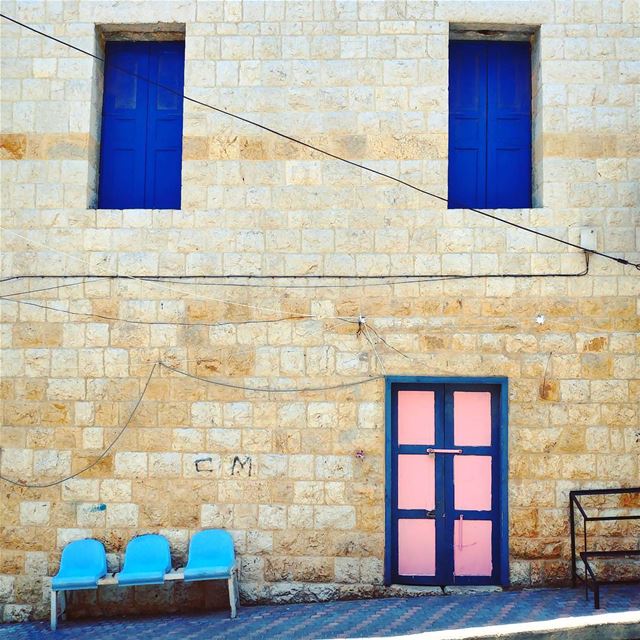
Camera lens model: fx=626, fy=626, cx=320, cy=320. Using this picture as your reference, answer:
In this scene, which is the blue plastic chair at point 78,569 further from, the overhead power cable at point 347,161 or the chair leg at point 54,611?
the overhead power cable at point 347,161

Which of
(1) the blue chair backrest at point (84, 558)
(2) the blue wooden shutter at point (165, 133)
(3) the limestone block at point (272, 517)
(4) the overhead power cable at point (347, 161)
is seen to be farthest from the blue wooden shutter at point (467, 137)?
(1) the blue chair backrest at point (84, 558)

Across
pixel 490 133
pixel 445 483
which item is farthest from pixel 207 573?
pixel 490 133

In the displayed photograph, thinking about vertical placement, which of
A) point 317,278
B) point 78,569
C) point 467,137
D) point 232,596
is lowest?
point 232,596

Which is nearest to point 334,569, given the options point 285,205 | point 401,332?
point 401,332

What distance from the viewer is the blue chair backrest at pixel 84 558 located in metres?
5.54

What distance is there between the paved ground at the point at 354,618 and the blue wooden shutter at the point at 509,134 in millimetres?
3579

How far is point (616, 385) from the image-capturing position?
18.8ft

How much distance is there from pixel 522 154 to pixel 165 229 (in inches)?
139

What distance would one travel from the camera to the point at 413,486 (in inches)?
231

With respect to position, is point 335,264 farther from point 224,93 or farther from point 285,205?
point 224,93

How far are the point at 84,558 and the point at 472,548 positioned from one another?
354 centimetres

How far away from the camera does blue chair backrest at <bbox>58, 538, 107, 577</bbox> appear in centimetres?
554

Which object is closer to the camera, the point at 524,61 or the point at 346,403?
the point at 346,403

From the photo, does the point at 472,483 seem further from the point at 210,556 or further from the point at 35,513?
the point at 35,513
